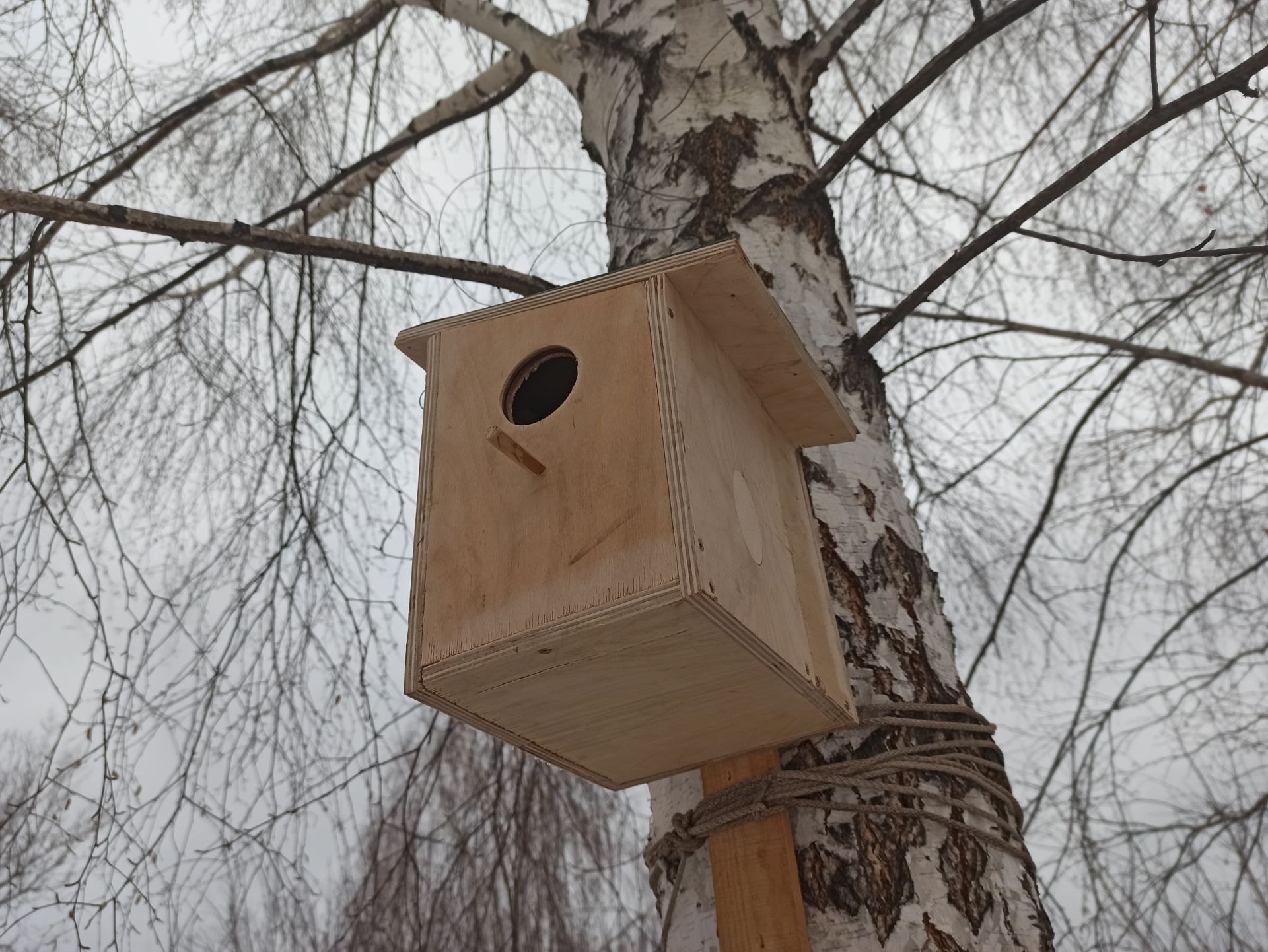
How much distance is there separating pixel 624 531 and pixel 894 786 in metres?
0.48

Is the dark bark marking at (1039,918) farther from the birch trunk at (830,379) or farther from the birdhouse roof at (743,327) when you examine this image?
the birdhouse roof at (743,327)

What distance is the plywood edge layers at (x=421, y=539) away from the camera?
44.5 inches

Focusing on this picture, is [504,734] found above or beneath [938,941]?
above

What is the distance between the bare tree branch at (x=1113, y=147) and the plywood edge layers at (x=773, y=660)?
0.62 meters

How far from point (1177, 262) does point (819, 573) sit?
221 cm

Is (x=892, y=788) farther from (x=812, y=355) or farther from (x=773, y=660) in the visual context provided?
(x=812, y=355)

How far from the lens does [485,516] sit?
1193mm

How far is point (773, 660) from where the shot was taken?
3.74 feet

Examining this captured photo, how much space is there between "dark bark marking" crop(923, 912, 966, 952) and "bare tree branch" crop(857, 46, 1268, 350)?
2.74 feet

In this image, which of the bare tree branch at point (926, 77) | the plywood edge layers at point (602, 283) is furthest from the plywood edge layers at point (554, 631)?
the bare tree branch at point (926, 77)

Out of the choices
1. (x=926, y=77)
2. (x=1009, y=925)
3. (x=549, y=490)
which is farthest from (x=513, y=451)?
(x=926, y=77)

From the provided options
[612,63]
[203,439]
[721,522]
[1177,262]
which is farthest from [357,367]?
[1177,262]

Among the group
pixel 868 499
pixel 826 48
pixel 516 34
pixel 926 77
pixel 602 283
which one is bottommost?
pixel 868 499

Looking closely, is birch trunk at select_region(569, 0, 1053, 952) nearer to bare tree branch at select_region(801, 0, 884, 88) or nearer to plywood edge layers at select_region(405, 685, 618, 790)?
bare tree branch at select_region(801, 0, 884, 88)
